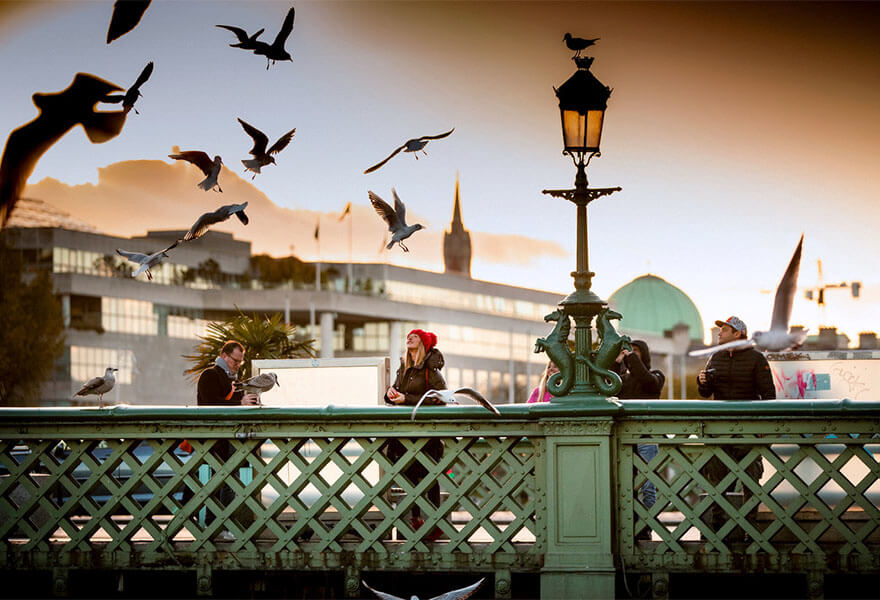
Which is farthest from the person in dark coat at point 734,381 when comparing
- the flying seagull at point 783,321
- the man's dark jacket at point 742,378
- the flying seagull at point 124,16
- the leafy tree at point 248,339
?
the leafy tree at point 248,339

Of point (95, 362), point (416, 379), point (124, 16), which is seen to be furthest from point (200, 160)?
point (95, 362)

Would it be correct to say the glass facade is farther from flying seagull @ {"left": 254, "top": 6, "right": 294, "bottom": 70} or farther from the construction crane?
flying seagull @ {"left": 254, "top": 6, "right": 294, "bottom": 70}

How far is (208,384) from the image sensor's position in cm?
1377

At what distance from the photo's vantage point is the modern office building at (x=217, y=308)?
91.9 metres

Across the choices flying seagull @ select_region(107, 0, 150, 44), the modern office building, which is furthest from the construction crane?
flying seagull @ select_region(107, 0, 150, 44)

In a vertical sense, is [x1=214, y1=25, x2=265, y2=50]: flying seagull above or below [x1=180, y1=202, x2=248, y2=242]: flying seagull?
above

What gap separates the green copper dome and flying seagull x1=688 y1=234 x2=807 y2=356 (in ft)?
520

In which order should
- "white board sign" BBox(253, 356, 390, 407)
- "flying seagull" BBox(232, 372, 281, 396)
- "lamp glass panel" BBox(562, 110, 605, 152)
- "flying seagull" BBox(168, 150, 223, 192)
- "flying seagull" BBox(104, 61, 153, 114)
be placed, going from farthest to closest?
"white board sign" BBox(253, 356, 390, 407)
"flying seagull" BBox(168, 150, 223, 192)
"flying seagull" BBox(232, 372, 281, 396)
"flying seagull" BBox(104, 61, 153, 114)
"lamp glass panel" BBox(562, 110, 605, 152)

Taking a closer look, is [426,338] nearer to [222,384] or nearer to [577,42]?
[222,384]

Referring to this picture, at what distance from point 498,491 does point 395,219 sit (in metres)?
4.30

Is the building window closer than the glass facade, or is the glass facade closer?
the glass facade

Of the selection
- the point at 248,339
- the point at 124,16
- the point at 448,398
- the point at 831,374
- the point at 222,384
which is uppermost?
the point at 124,16

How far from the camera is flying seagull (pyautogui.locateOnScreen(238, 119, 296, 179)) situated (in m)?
13.8

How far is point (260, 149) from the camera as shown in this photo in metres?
14.0
